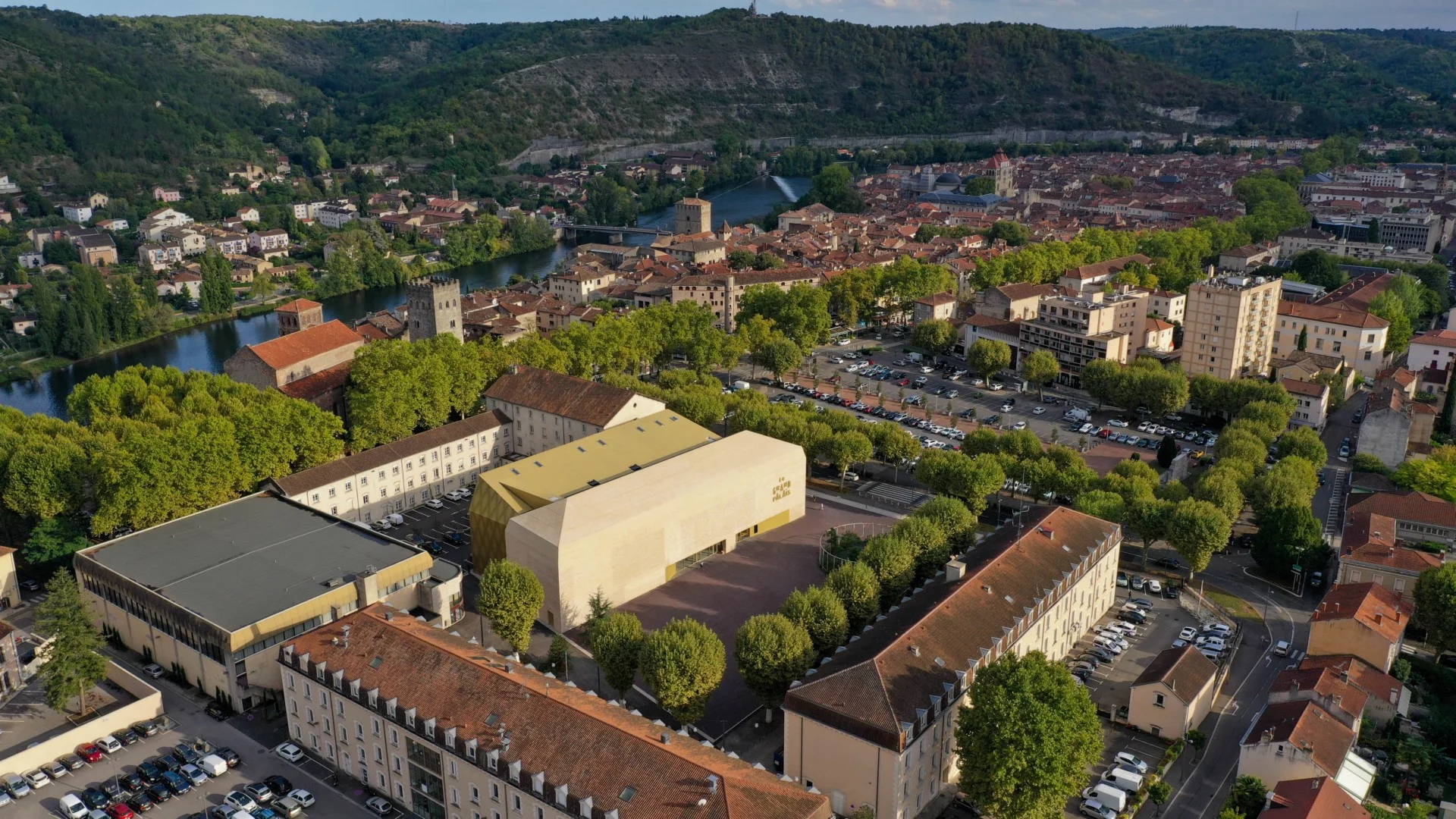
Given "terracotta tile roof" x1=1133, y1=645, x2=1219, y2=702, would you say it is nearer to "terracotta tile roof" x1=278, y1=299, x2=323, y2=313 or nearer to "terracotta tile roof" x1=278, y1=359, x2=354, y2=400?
"terracotta tile roof" x1=278, y1=359, x2=354, y2=400

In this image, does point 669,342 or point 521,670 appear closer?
point 521,670

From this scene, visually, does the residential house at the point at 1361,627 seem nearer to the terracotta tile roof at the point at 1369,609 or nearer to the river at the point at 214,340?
the terracotta tile roof at the point at 1369,609

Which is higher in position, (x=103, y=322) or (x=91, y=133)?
(x=91, y=133)

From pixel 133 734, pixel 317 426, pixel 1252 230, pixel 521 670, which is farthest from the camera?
pixel 1252 230

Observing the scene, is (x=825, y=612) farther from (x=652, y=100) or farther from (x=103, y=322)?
(x=652, y=100)

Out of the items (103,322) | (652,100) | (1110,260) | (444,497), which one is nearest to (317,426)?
(444,497)
